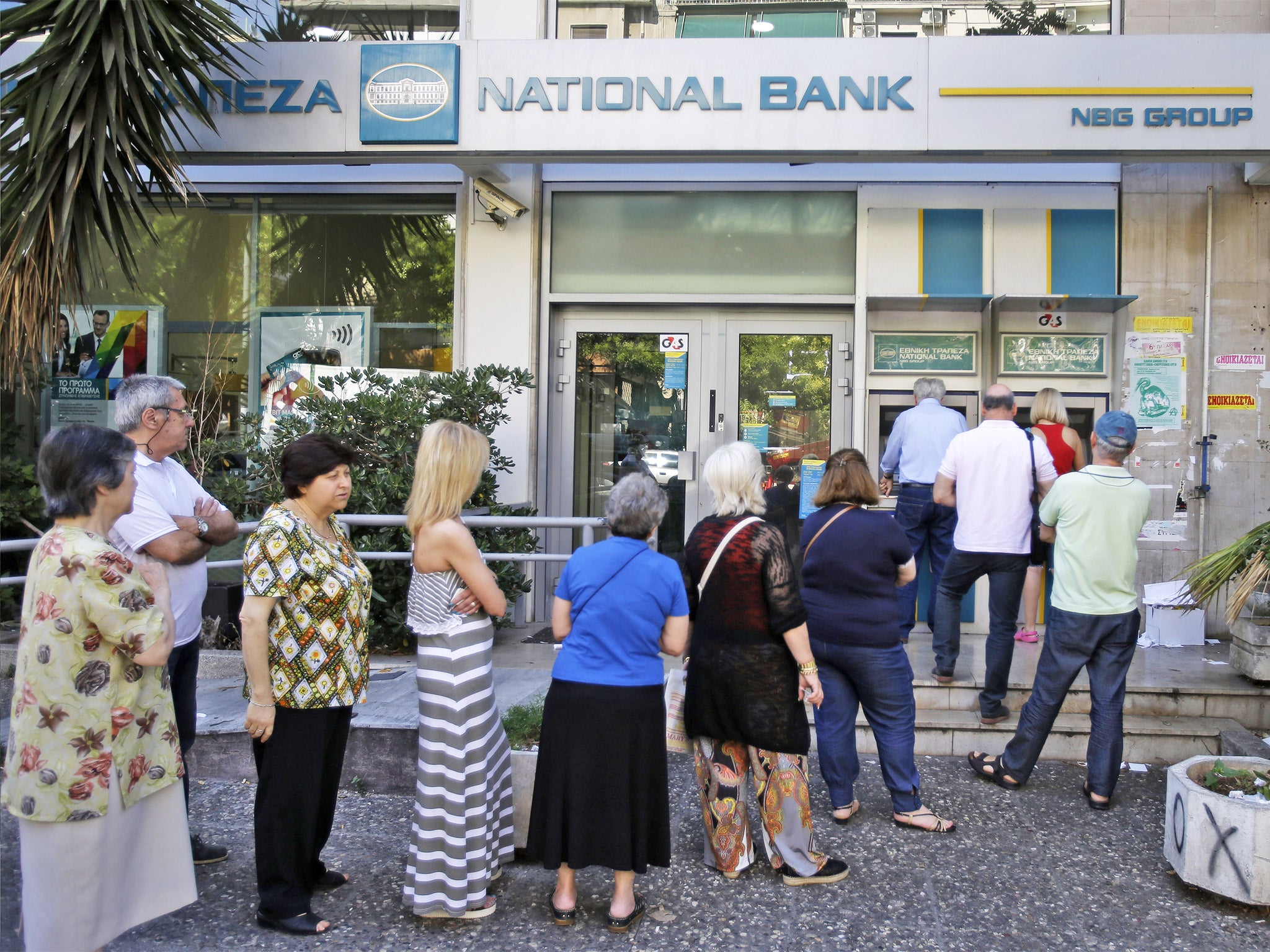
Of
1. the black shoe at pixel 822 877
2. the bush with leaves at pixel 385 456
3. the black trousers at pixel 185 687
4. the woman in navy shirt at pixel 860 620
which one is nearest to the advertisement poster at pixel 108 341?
the bush with leaves at pixel 385 456

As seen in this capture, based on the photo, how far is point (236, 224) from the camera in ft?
26.0

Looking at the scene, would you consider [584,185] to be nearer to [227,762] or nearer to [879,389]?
[879,389]

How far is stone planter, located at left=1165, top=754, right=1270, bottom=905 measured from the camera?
350cm

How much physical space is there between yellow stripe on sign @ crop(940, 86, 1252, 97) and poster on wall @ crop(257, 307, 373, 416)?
4.69 metres

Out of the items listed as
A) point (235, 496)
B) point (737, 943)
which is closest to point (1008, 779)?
point (737, 943)

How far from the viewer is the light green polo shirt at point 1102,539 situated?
4430 millimetres

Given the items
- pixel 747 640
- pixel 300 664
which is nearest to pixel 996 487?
pixel 747 640

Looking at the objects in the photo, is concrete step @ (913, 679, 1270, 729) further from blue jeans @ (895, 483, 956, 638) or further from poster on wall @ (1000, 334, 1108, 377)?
poster on wall @ (1000, 334, 1108, 377)

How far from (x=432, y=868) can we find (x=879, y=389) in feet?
16.5

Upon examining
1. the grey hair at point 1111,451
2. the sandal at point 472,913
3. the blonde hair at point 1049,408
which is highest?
the blonde hair at point 1049,408

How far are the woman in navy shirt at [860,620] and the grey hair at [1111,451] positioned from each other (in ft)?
3.78

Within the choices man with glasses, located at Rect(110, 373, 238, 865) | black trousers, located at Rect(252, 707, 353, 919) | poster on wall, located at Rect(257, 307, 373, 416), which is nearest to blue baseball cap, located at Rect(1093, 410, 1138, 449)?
black trousers, located at Rect(252, 707, 353, 919)

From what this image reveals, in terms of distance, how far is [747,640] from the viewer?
3.68 m

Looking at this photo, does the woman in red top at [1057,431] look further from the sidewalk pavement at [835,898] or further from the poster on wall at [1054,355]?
the sidewalk pavement at [835,898]
